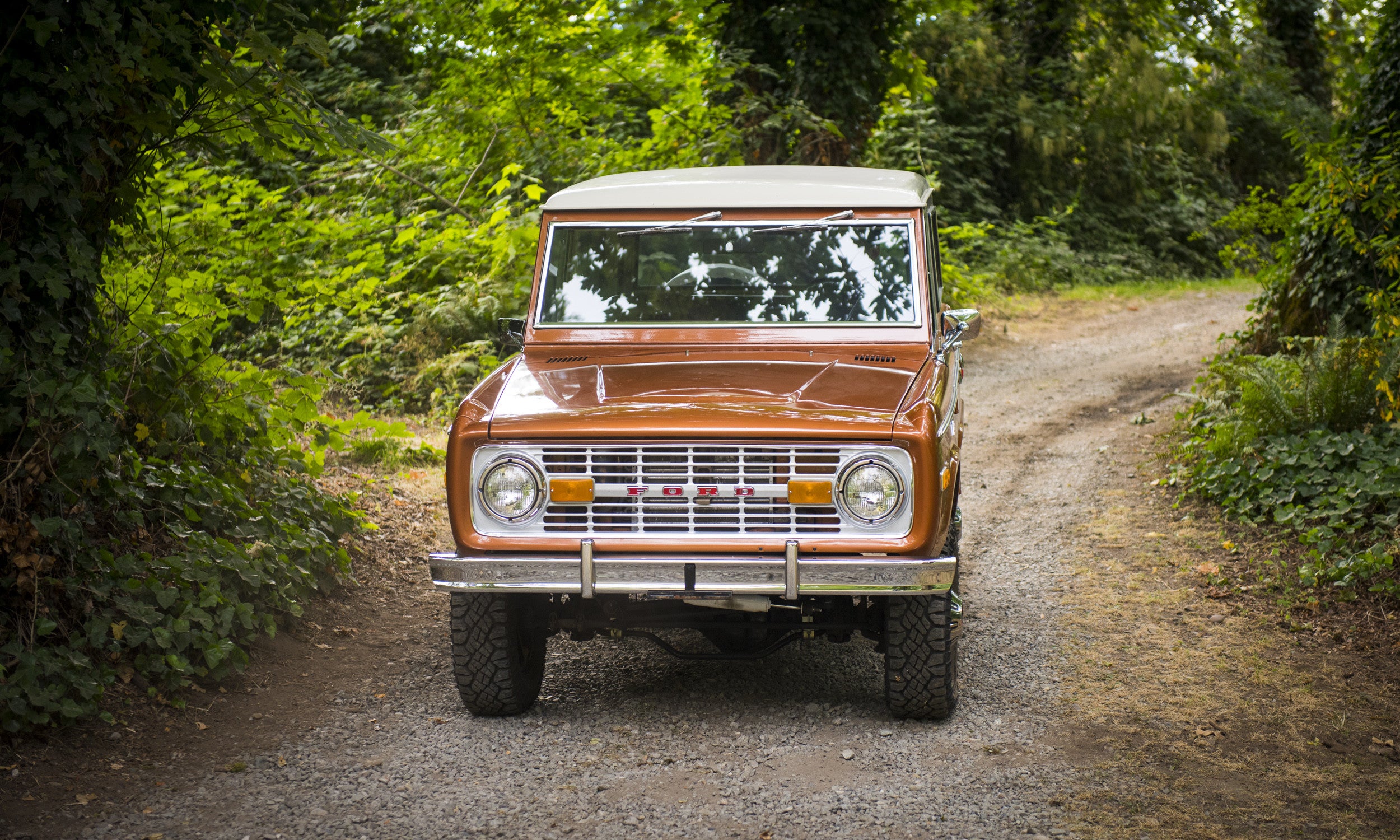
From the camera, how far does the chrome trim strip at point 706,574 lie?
390cm

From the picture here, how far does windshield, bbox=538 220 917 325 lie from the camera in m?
4.99

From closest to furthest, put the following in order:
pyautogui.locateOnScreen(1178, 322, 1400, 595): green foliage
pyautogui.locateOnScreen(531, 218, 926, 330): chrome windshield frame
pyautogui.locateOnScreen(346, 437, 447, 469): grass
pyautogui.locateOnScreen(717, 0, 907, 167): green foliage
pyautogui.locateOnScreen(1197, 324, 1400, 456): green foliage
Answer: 1. pyautogui.locateOnScreen(531, 218, 926, 330): chrome windshield frame
2. pyautogui.locateOnScreen(1178, 322, 1400, 595): green foliage
3. pyautogui.locateOnScreen(1197, 324, 1400, 456): green foliage
4. pyautogui.locateOnScreen(346, 437, 447, 469): grass
5. pyautogui.locateOnScreen(717, 0, 907, 167): green foliage

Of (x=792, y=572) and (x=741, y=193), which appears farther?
(x=741, y=193)

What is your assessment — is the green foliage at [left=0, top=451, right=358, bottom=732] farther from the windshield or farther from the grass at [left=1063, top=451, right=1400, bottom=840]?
the grass at [left=1063, top=451, right=1400, bottom=840]

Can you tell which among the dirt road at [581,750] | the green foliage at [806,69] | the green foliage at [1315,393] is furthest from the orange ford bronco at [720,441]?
Answer: the green foliage at [806,69]

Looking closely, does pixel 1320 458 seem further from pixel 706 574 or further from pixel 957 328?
pixel 706 574

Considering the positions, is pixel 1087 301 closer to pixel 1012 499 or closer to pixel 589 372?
pixel 1012 499

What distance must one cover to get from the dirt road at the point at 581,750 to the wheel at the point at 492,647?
117 mm

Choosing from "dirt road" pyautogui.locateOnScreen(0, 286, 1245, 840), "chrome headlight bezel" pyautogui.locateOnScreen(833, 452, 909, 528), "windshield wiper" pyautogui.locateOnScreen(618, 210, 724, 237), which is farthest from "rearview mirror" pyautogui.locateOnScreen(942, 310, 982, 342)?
"dirt road" pyautogui.locateOnScreen(0, 286, 1245, 840)

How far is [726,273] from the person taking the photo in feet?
16.6

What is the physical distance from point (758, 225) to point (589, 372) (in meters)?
1.06

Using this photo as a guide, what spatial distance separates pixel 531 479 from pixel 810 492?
3.24 ft

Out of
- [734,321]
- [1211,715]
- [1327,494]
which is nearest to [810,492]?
[734,321]

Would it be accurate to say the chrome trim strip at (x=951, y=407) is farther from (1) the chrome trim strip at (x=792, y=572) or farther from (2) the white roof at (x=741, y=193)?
(2) the white roof at (x=741, y=193)
